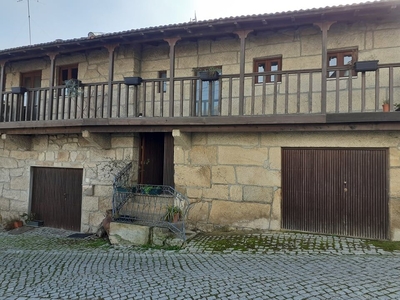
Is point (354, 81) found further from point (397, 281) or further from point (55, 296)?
point (55, 296)

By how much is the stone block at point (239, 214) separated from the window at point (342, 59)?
10.8 ft

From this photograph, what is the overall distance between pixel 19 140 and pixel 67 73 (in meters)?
2.46

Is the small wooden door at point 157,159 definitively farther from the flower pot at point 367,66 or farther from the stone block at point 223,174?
the flower pot at point 367,66

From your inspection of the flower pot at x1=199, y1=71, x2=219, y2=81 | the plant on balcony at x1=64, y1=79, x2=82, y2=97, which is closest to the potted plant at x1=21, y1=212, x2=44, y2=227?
the plant on balcony at x1=64, y1=79, x2=82, y2=97

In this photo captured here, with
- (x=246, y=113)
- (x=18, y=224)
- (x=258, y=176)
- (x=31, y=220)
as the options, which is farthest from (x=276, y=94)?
(x=18, y=224)

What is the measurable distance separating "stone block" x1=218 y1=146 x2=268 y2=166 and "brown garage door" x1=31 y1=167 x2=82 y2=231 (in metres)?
4.40

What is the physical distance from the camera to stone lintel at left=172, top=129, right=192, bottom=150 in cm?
707

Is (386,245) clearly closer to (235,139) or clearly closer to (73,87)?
(235,139)

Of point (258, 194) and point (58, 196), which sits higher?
point (258, 194)

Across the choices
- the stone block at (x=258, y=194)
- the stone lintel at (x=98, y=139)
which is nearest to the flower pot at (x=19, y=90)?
the stone lintel at (x=98, y=139)

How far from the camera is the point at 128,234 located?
22.5 feet

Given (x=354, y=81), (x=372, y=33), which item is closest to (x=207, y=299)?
(x=354, y=81)

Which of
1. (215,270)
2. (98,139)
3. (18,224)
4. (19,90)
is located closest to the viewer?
(215,270)

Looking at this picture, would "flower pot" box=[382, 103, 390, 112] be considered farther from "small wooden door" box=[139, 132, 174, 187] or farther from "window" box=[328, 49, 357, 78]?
"small wooden door" box=[139, 132, 174, 187]
